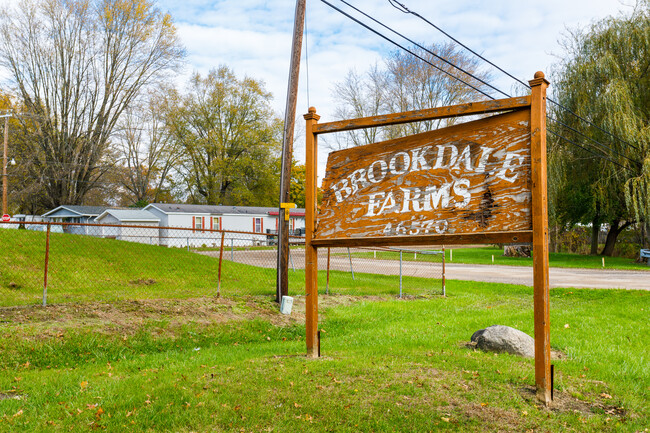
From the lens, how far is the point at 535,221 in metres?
3.91

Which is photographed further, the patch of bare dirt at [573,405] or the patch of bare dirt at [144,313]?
the patch of bare dirt at [144,313]

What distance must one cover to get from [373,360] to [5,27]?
113 feet

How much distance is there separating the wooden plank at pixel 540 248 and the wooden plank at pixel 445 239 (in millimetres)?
135

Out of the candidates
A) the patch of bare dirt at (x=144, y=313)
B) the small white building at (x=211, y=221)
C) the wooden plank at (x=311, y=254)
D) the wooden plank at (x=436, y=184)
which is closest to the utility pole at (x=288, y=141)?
the patch of bare dirt at (x=144, y=313)

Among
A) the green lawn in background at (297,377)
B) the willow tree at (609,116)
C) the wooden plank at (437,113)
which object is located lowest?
the green lawn in background at (297,377)

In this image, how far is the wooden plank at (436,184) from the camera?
4121 millimetres

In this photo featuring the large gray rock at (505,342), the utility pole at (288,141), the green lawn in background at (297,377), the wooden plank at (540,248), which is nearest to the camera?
the green lawn in background at (297,377)

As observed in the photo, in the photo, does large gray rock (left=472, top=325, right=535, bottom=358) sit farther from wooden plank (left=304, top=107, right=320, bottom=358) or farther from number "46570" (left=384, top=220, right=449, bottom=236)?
number "46570" (left=384, top=220, right=449, bottom=236)

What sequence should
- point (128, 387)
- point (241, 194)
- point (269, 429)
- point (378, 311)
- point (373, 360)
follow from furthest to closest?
point (241, 194), point (378, 311), point (373, 360), point (128, 387), point (269, 429)

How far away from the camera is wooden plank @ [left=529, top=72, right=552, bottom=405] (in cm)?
387

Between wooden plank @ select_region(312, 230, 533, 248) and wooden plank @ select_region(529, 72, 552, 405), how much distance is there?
14 centimetres

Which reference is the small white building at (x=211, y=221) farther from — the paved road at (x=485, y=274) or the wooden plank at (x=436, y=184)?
the wooden plank at (x=436, y=184)

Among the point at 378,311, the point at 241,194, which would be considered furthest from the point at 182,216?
the point at 378,311

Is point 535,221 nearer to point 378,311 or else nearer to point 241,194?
point 378,311
